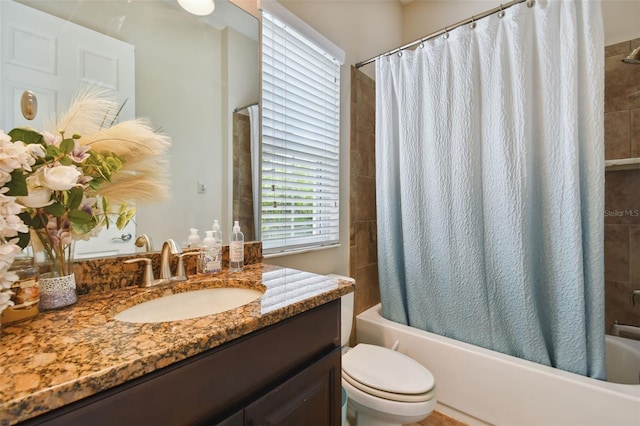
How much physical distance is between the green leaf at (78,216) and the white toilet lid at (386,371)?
114 centimetres

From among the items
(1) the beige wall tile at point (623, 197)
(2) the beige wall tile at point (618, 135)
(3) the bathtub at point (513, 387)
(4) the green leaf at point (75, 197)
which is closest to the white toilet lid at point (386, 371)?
(3) the bathtub at point (513, 387)

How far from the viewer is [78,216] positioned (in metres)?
0.65

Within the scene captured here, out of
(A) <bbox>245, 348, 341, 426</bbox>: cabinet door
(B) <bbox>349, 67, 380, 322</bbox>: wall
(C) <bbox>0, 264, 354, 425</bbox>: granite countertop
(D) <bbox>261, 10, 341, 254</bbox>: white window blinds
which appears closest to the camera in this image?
(C) <bbox>0, 264, 354, 425</bbox>: granite countertop

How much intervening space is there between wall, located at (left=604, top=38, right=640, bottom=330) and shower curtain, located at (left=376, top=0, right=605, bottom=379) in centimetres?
86

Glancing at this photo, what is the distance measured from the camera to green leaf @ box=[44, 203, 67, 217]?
61cm

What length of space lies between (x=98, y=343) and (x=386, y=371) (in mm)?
1130

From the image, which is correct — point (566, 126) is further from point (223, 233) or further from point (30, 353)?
point (30, 353)

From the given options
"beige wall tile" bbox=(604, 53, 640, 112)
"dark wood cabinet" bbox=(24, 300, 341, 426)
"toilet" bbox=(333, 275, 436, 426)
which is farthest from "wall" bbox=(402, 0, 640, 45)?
"dark wood cabinet" bbox=(24, 300, 341, 426)

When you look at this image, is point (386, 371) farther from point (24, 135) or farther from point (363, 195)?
point (24, 135)

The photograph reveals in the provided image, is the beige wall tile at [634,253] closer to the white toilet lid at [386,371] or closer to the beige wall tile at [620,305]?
the beige wall tile at [620,305]

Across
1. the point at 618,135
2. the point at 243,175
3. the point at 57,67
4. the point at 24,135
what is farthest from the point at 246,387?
the point at 618,135

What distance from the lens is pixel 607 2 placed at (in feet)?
5.65

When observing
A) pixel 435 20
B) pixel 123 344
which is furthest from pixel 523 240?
pixel 435 20

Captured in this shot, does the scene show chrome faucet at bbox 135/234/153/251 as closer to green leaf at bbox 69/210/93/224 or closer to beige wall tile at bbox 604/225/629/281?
green leaf at bbox 69/210/93/224
